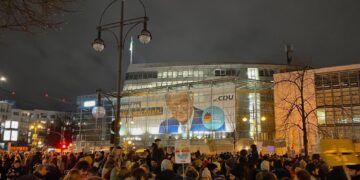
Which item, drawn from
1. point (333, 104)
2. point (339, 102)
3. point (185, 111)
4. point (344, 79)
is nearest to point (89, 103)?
point (185, 111)

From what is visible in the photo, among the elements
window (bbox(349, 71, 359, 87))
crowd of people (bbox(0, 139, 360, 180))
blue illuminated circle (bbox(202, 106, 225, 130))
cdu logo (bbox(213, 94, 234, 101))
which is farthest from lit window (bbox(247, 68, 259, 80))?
crowd of people (bbox(0, 139, 360, 180))

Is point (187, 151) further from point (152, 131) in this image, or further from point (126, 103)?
point (126, 103)

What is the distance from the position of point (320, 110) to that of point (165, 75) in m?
37.4

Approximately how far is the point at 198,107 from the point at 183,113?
3.72 m

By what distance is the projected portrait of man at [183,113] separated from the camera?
196ft

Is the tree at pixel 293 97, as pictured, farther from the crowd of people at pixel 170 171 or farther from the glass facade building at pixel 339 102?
the crowd of people at pixel 170 171

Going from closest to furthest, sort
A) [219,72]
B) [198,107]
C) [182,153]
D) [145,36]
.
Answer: [182,153]
[145,36]
[198,107]
[219,72]

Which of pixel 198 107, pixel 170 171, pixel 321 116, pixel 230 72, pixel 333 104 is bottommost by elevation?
pixel 170 171

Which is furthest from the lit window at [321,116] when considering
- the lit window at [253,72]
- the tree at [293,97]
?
the lit window at [253,72]

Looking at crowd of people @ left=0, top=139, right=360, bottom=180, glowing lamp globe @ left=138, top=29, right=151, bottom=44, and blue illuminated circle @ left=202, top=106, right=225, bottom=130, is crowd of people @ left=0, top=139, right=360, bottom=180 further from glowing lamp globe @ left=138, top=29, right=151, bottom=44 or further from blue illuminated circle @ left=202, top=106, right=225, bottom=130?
blue illuminated circle @ left=202, top=106, right=225, bottom=130

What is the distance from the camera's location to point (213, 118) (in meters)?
59.4

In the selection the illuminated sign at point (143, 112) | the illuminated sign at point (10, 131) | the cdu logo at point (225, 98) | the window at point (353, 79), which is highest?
the window at point (353, 79)

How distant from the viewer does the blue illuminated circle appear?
5878 centimetres

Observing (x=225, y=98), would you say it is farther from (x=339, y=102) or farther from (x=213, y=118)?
(x=339, y=102)
